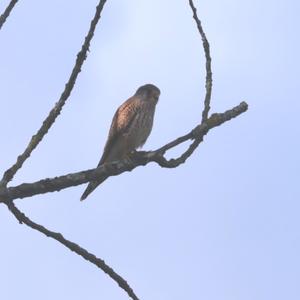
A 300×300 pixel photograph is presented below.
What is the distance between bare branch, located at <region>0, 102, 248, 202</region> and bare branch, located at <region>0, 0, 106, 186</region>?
0.41ft

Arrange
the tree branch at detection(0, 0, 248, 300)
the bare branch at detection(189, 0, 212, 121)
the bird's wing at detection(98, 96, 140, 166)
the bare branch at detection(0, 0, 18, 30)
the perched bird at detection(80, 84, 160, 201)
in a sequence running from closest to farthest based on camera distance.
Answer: the bare branch at detection(0, 0, 18, 30) → the tree branch at detection(0, 0, 248, 300) → the bare branch at detection(189, 0, 212, 121) → the perched bird at detection(80, 84, 160, 201) → the bird's wing at detection(98, 96, 140, 166)

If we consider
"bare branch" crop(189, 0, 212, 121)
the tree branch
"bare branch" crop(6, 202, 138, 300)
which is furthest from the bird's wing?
"bare branch" crop(6, 202, 138, 300)

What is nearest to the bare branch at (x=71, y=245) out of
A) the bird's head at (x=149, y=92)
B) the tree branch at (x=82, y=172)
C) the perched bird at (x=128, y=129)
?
the tree branch at (x=82, y=172)

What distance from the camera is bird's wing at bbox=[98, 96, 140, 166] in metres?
10.7

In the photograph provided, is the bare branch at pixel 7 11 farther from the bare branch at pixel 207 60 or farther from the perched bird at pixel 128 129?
the perched bird at pixel 128 129

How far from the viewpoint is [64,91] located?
453 centimetres

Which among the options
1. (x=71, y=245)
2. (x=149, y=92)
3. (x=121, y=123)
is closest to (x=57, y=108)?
(x=71, y=245)

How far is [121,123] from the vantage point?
10.7 metres

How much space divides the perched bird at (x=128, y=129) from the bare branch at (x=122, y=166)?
215 inches

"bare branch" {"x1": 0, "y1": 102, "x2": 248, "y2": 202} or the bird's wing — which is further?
Answer: the bird's wing

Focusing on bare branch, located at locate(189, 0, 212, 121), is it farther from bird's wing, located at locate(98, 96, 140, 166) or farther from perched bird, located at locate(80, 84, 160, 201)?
bird's wing, located at locate(98, 96, 140, 166)

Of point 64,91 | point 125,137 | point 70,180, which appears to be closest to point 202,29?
point 64,91

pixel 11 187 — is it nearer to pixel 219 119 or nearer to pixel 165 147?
pixel 165 147

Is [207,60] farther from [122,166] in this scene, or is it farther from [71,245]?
[71,245]
